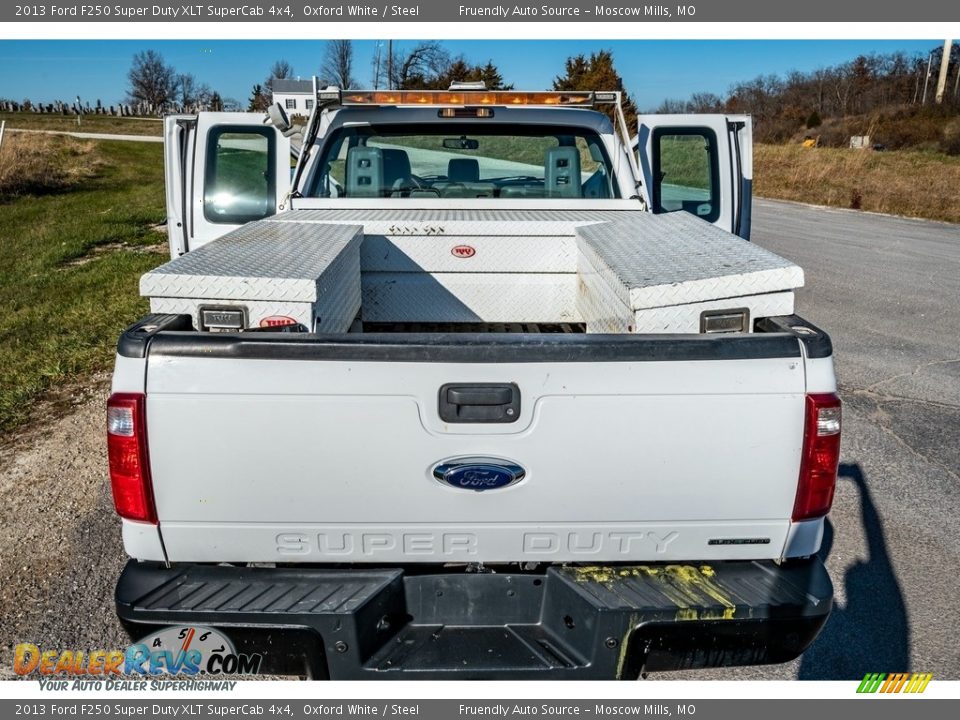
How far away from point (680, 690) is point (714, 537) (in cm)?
81

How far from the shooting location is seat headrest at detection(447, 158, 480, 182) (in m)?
5.36

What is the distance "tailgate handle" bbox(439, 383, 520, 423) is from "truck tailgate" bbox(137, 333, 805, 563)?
19 millimetres

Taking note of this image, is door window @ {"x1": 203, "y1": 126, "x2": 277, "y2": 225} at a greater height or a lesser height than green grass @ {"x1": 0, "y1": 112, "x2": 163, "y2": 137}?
lesser

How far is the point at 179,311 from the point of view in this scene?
8.86 ft

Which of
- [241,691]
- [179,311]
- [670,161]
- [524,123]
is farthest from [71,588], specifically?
[670,161]

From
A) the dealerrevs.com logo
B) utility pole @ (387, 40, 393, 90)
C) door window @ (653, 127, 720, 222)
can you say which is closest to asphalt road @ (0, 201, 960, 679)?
the dealerrevs.com logo

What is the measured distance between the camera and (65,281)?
412 inches

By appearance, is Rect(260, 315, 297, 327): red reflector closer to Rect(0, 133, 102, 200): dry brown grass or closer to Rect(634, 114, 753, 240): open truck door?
Rect(634, 114, 753, 240): open truck door

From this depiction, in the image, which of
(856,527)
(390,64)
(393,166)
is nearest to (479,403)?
(856,527)

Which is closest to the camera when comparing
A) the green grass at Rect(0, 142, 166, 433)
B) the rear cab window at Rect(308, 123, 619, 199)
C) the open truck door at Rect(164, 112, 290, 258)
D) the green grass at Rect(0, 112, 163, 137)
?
the rear cab window at Rect(308, 123, 619, 199)

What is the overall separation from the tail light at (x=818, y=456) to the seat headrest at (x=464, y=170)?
134 inches

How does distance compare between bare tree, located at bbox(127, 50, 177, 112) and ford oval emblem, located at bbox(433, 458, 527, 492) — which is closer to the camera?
ford oval emblem, located at bbox(433, 458, 527, 492)

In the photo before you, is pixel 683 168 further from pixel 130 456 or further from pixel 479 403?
pixel 130 456

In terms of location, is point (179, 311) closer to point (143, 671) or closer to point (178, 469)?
point (178, 469)
